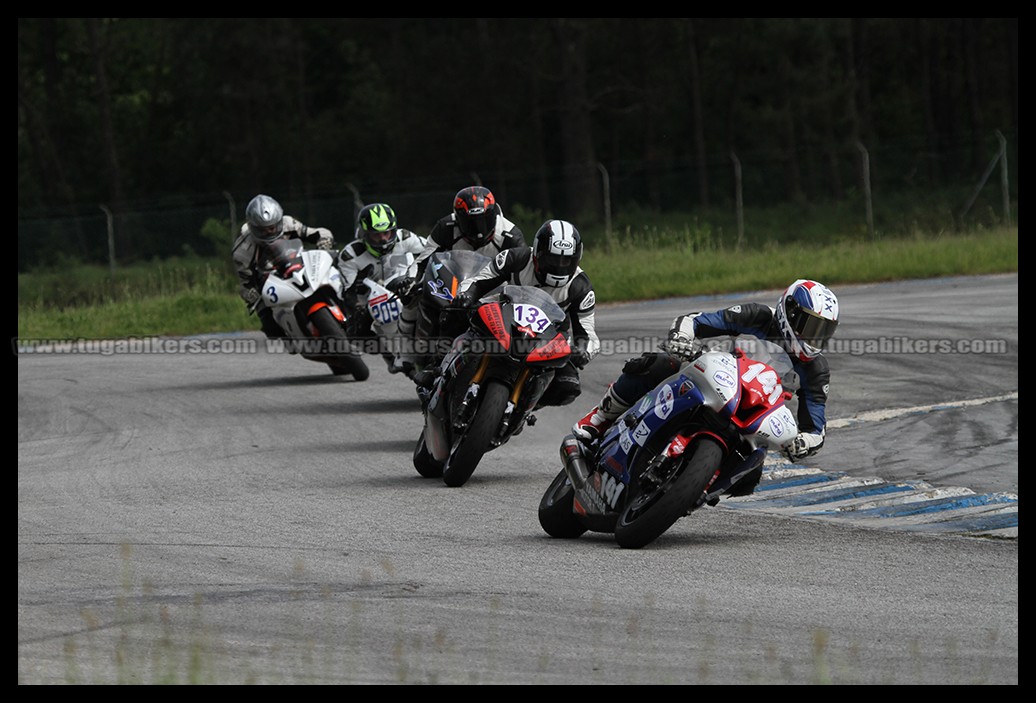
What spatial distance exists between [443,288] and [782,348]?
11.1 feet

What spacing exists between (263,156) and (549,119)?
994 centimetres

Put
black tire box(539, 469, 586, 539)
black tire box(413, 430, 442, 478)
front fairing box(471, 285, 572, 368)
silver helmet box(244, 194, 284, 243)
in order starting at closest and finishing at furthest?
black tire box(539, 469, 586, 539) < front fairing box(471, 285, 572, 368) < black tire box(413, 430, 442, 478) < silver helmet box(244, 194, 284, 243)

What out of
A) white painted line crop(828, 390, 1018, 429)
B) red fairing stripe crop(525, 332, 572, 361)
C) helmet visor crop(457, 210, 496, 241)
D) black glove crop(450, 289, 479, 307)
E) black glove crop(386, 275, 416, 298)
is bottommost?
white painted line crop(828, 390, 1018, 429)

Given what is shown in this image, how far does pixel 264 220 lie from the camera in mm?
14367

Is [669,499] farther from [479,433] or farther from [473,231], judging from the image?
[473,231]

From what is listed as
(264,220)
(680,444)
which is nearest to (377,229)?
Answer: (264,220)

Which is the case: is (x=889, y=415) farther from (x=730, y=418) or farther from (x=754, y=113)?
(x=754, y=113)

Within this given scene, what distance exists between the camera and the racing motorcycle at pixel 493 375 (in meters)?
8.97

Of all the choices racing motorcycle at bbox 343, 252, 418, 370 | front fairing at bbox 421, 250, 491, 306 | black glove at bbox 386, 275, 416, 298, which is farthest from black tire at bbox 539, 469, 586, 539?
racing motorcycle at bbox 343, 252, 418, 370

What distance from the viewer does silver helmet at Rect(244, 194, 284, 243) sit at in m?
14.4

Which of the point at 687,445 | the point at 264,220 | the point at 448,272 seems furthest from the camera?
the point at 264,220

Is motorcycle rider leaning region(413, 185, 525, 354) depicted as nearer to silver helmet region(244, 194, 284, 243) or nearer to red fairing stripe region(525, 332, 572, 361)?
red fairing stripe region(525, 332, 572, 361)

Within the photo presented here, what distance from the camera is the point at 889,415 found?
39.2 ft

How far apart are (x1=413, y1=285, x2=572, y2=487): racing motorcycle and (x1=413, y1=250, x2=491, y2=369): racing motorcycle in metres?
0.97
